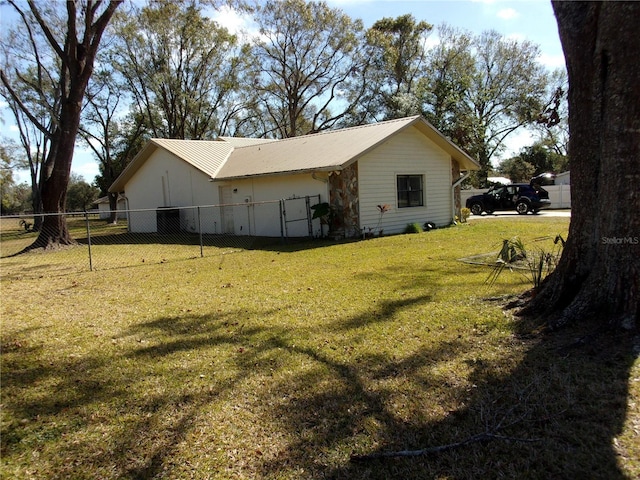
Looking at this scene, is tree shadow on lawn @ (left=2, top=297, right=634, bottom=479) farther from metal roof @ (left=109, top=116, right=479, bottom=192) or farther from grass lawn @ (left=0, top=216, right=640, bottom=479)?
metal roof @ (left=109, top=116, right=479, bottom=192)

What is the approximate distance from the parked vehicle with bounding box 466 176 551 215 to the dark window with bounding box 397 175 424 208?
8.63 metres

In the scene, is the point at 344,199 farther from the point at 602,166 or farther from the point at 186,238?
the point at 602,166

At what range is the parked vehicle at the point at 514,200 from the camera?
23.3 m

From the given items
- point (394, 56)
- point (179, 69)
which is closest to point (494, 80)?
point (394, 56)

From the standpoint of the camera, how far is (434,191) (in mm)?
18344

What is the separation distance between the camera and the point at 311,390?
12.6 feet

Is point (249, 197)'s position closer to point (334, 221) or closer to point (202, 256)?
point (334, 221)

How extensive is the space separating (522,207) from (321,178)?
13.7 meters

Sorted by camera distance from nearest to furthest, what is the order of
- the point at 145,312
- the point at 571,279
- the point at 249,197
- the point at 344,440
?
the point at 344,440 < the point at 571,279 < the point at 145,312 < the point at 249,197

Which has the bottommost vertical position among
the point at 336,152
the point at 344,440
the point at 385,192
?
the point at 344,440

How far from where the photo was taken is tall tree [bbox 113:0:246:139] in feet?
109

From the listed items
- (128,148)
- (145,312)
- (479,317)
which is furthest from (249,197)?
(128,148)

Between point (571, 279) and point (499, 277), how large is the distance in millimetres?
2761

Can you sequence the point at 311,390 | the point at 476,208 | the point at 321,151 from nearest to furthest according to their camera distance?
the point at 311,390
the point at 321,151
the point at 476,208
